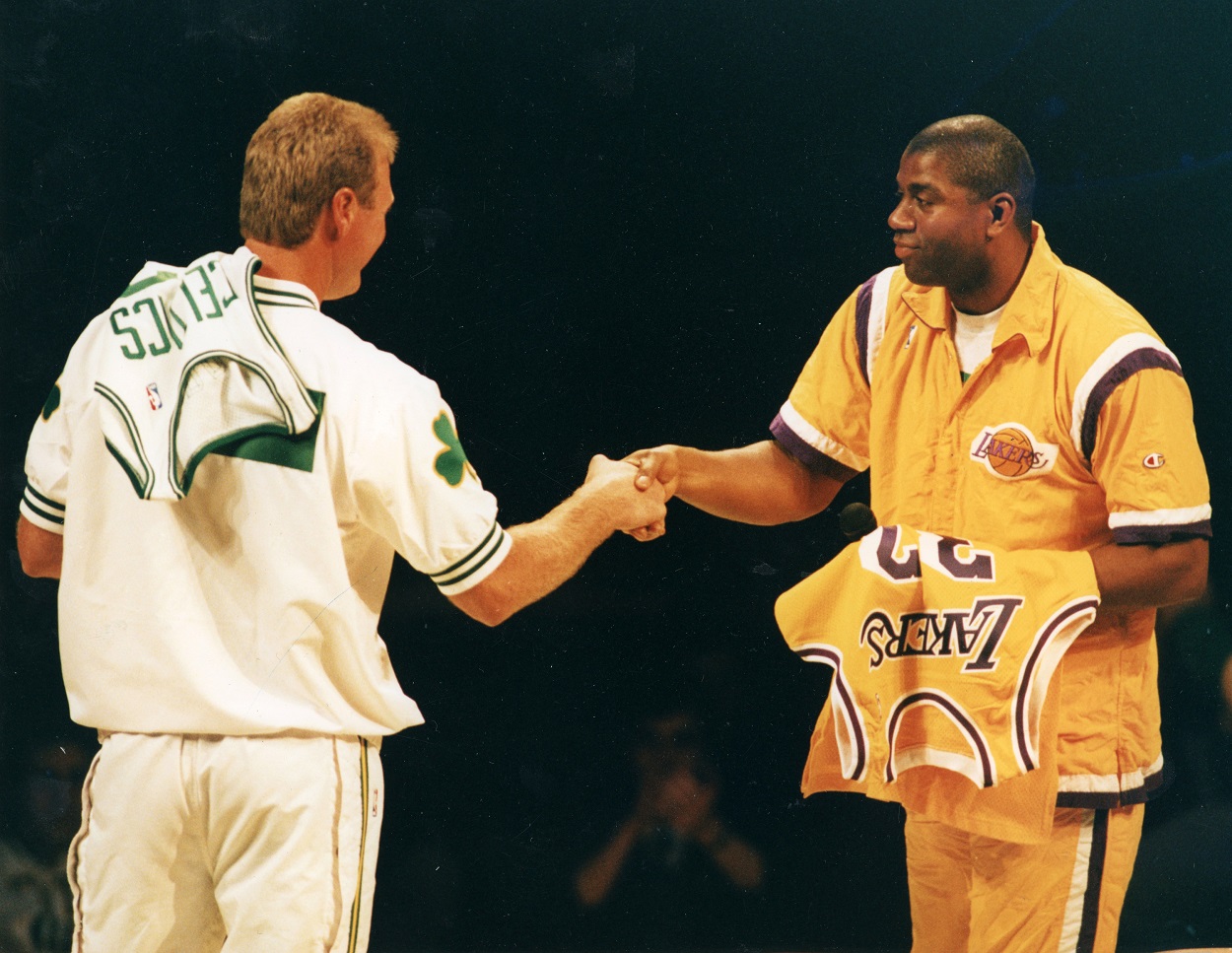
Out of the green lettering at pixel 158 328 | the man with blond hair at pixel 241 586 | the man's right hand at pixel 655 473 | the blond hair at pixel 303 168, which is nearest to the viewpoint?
the man with blond hair at pixel 241 586

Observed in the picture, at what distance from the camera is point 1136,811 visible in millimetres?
2426

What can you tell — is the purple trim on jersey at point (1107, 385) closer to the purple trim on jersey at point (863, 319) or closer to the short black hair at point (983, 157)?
the short black hair at point (983, 157)

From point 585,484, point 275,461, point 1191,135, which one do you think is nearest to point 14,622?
point 275,461

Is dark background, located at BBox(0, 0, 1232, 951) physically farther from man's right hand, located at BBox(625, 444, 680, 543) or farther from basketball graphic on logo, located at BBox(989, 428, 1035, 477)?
basketball graphic on logo, located at BBox(989, 428, 1035, 477)

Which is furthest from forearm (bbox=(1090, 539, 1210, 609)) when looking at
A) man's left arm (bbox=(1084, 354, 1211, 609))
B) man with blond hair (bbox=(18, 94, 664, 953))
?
man with blond hair (bbox=(18, 94, 664, 953))

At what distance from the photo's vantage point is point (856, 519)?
252 cm

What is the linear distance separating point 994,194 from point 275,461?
1.39 metres

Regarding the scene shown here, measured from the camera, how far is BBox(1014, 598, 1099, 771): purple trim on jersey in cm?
229

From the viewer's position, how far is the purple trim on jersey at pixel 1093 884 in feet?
7.68

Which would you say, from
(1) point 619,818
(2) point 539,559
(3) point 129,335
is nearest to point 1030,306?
(2) point 539,559

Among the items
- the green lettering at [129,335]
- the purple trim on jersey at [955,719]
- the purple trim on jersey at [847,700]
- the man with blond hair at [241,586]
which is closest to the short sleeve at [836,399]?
the purple trim on jersey at [847,700]

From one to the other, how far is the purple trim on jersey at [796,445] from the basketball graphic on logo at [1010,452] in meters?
0.39

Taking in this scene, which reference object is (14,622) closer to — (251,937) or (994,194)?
(251,937)

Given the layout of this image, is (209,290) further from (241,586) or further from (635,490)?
(635,490)
